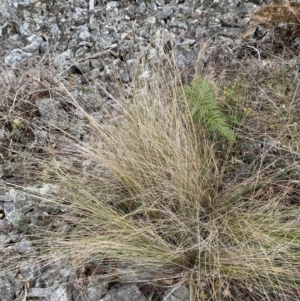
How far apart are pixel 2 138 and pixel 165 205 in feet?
2.81

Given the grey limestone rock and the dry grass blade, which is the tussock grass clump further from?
the dry grass blade

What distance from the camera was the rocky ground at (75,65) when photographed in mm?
1241

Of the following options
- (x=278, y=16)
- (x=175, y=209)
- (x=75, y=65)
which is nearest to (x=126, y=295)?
(x=175, y=209)

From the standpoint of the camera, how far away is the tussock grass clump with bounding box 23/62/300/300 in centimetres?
119

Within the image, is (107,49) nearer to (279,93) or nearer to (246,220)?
(279,93)

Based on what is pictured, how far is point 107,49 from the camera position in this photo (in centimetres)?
229

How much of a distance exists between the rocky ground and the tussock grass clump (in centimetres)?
9

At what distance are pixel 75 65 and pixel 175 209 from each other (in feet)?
3.81

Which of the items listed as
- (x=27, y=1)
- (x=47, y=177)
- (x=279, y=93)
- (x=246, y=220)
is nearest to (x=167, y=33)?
(x=279, y=93)

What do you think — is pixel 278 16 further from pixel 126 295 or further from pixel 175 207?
pixel 126 295

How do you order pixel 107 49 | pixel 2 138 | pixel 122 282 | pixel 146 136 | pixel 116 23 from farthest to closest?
pixel 116 23 → pixel 107 49 → pixel 2 138 → pixel 146 136 → pixel 122 282

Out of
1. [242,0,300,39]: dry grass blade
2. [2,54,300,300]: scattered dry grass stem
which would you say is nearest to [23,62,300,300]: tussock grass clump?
[2,54,300,300]: scattered dry grass stem

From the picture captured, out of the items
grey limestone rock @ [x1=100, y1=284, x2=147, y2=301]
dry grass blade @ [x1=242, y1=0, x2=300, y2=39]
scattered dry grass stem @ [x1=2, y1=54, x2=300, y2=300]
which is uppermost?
dry grass blade @ [x1=242, y1=0, x2=300, y2=39]

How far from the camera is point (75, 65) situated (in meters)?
2.15
